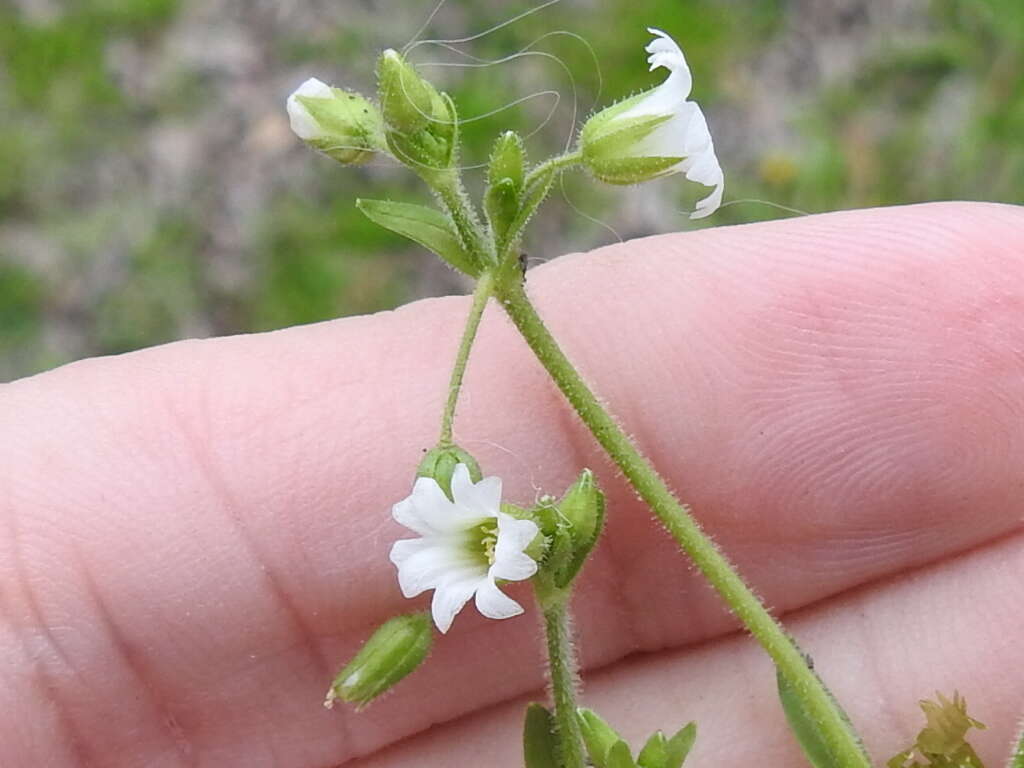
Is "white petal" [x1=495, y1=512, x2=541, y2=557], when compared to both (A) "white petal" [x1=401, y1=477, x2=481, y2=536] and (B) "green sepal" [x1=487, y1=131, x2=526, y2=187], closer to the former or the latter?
(A) "white petal" [x1=401, y1=477, x2=481, y2=536]

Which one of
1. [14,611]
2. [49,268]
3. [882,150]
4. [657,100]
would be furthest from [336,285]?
[657,100]

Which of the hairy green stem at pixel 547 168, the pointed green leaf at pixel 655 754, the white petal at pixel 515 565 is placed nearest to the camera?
the white petal at pixel 515 565

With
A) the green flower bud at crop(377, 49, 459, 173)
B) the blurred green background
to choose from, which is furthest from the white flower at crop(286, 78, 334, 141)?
the blurred green background

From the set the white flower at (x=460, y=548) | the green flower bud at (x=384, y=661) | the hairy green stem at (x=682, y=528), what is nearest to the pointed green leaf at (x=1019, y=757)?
the hairy green stem at (x=682, y=528)

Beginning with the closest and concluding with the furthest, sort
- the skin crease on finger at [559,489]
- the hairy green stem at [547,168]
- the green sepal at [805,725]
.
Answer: the hairy green stem at [547,168] → the green sepal at [805,725] → the skin crease on finger at [559,489]

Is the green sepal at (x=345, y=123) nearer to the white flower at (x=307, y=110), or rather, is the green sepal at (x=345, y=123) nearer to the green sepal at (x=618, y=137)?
the white flower at (x=307, y=110)

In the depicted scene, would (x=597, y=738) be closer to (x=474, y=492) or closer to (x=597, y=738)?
(x=597, y=738)

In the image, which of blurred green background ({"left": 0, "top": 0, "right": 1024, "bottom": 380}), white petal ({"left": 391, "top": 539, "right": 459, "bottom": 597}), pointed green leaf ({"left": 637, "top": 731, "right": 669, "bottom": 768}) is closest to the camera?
white petal ({"left": 391, "top": 539, "right": 459, "bottom": 597})
